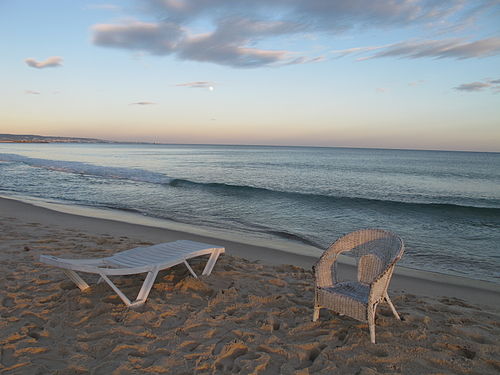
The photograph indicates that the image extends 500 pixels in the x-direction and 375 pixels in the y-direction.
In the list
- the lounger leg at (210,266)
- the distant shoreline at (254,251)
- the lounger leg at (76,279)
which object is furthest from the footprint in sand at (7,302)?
the distant shoreline at (254,251)

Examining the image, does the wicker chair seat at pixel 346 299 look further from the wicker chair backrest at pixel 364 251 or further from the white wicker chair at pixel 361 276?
the wicker chair backrest at pixel 364 251

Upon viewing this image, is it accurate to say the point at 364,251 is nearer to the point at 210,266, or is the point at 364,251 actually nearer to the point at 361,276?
the point at 361,276

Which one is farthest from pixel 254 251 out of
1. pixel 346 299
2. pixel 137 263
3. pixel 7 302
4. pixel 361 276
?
pixel 7 302

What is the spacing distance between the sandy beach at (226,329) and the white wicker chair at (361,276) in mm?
256

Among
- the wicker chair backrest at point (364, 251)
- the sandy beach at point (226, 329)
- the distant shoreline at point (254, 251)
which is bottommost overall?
the distant shoreline at point (254, 251)

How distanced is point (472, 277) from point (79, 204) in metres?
13.3

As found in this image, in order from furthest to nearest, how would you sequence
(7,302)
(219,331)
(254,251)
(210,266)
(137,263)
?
(254,251) → (210,266) → (137,263) → (7,302) → (219,331)

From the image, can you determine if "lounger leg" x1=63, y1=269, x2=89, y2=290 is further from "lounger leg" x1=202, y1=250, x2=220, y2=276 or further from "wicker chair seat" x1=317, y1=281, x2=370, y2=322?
"wicker chair seat" x1=317, y1=281, x2=370, y2=322

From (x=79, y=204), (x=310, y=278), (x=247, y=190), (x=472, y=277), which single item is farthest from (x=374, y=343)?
(x=247, y=190)

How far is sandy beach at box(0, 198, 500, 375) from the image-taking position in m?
2.98

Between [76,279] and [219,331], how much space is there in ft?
6.54

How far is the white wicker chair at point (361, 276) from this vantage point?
3447mm

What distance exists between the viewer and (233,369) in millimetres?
2912

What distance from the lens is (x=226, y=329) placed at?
141 inches
